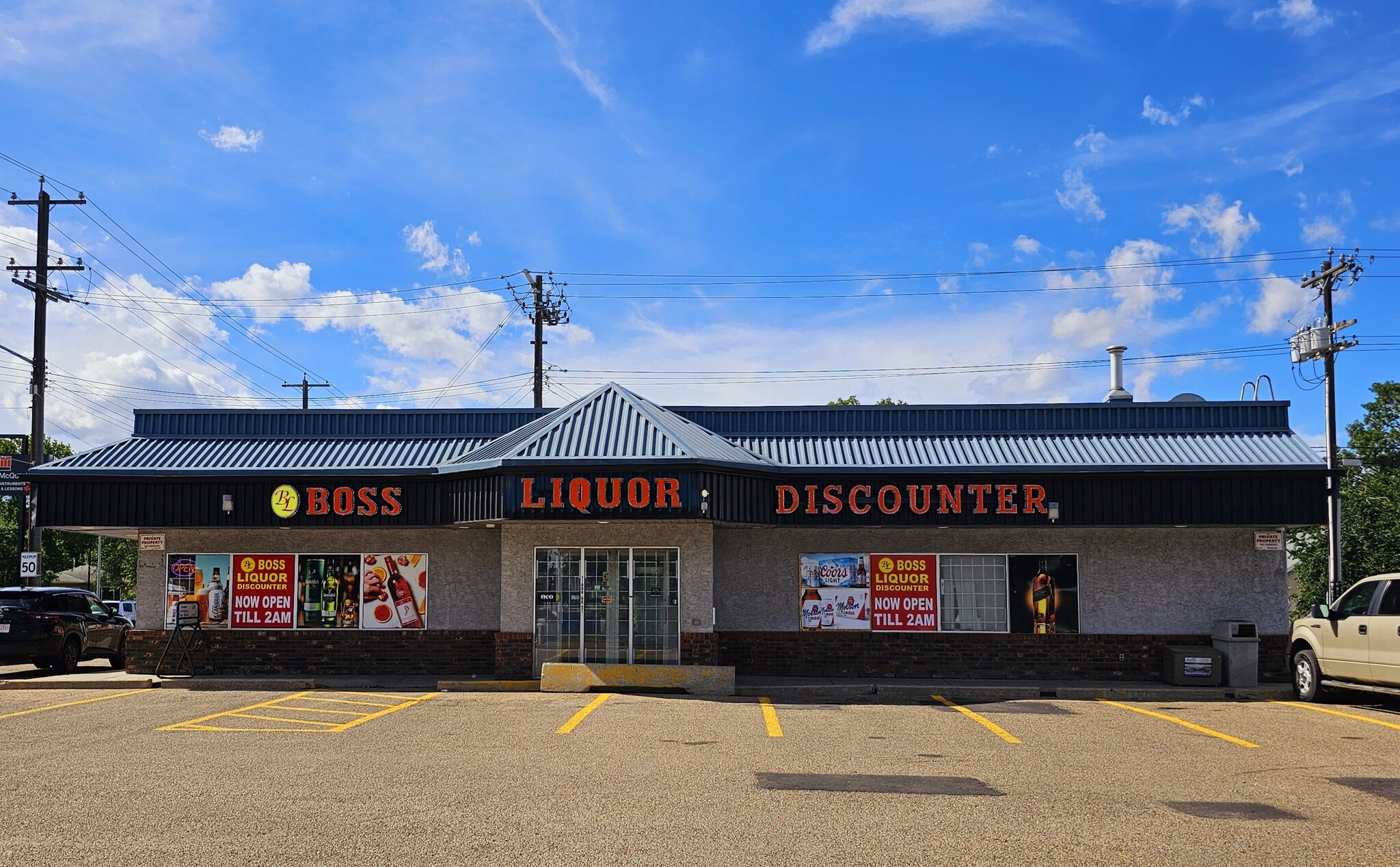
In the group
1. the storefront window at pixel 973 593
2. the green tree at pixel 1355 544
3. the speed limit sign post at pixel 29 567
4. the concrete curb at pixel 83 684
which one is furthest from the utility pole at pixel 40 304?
the green tree at pixel 1355 544

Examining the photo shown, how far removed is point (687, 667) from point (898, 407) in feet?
20.7

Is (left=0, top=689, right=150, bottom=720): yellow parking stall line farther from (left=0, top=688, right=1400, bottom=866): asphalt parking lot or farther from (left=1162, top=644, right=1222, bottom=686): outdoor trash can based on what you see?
(left=1162, top=644, right=1222, bottom=686): outdoor trash can

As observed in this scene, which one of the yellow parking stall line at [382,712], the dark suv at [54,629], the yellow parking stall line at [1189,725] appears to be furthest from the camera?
the dark suv at [54,629]

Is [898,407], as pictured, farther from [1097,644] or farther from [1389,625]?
[1389,625]

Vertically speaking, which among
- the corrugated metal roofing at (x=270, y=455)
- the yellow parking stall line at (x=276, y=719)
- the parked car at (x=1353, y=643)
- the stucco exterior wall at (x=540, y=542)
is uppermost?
the corrugated metal roofing at (x=270, y=455)

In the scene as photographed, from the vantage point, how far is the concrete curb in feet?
59.1

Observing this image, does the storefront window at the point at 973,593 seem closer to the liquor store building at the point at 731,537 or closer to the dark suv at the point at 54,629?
the liquor store building at the point at 731,537

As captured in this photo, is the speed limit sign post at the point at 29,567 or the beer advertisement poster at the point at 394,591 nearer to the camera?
the beer advertisement poster at the point at 394,591

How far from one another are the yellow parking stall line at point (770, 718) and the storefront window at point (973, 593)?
13.6 feet

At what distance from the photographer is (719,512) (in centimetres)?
1755

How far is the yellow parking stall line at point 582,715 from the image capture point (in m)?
13.2

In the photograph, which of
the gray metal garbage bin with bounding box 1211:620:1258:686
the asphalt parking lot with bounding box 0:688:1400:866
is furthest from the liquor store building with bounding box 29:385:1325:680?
the asphalt parking lot with bounding box 0:688:1400:866

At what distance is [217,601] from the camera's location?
19859 millimetres

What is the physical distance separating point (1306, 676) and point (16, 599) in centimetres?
2196
